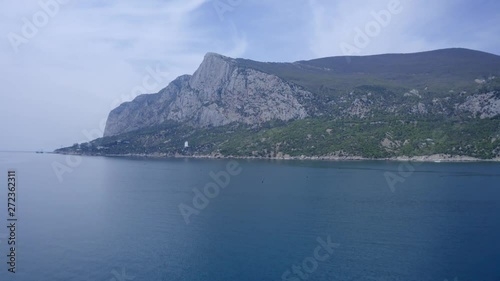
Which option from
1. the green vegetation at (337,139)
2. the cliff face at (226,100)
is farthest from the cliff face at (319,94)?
the green vegetation at (337,139)

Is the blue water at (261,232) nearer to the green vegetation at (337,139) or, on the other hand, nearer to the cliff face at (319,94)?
the green vegetation at (337,139)

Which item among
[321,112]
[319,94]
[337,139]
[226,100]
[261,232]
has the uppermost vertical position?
[319,94]

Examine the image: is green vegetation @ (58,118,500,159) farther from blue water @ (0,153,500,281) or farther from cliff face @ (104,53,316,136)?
blue water @ (0,153,500,281)

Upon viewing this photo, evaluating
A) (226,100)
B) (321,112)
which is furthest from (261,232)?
(226,100)

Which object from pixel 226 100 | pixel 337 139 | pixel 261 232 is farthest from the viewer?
pixel 226 100

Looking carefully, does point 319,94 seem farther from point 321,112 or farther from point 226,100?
point 226,100

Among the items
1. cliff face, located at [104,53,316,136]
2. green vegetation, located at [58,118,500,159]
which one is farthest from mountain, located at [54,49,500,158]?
cliff face, located at [104,53,316,136]

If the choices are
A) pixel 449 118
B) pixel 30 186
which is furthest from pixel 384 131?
pixel 30 186

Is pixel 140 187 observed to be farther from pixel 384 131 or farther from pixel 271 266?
pixel 384 131
